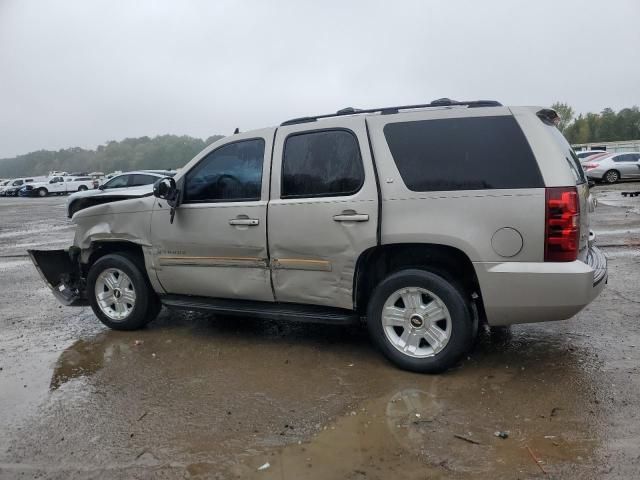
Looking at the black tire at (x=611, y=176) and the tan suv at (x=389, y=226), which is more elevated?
the tan suv at (x=389, y=226)

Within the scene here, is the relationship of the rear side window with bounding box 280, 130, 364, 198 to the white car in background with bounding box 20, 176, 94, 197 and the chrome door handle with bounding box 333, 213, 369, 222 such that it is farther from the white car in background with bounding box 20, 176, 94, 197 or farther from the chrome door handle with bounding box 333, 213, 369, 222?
the white car in background with bounding box 20, 176, 94, 197

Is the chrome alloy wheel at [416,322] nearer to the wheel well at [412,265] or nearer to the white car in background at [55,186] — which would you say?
the wheel well at [412,265]

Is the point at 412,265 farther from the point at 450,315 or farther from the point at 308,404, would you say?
the point at 308,404

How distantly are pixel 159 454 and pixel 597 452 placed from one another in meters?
2.45

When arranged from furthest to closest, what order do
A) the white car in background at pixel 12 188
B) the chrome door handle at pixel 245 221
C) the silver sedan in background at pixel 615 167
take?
1. the white car in background at pixel 12 188
2. the silver sedan in background at pixel 615 167
3. the chrome door handle at pixel 245 221

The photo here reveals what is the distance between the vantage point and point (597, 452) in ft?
9.53

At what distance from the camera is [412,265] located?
13.6ft

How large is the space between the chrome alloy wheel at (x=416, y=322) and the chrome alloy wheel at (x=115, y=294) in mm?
2688

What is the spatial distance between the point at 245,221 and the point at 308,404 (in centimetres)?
166

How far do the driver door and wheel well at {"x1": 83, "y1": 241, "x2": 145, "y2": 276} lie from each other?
1.28 ft

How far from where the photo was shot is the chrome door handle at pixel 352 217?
4070 mm

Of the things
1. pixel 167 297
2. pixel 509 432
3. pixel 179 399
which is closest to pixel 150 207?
pixel 167 297

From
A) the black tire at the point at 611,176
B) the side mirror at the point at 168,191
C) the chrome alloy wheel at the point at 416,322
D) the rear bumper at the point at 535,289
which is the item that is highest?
the side mirror at the point at 168,191

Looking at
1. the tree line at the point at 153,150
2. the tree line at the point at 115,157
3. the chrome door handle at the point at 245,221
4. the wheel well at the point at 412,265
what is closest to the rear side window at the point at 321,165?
the chrome door handle at the point at 245,221
